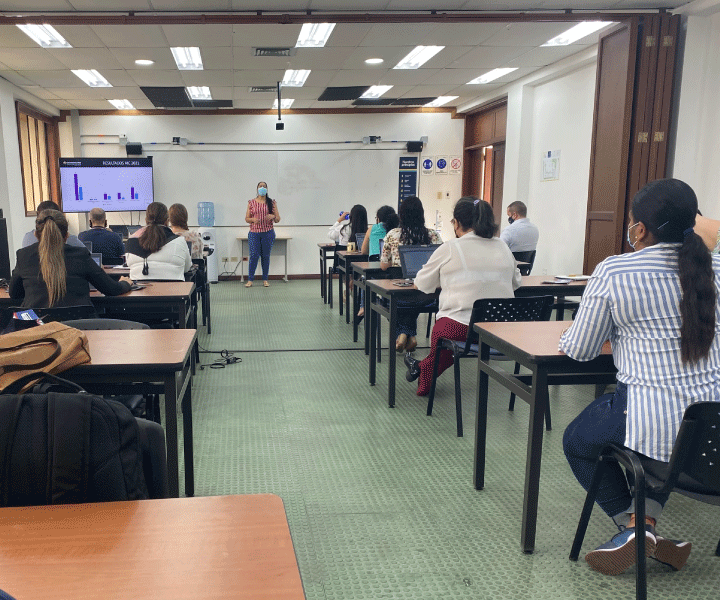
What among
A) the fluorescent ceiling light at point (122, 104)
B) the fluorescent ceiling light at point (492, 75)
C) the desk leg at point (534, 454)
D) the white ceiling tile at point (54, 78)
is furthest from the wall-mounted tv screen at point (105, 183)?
the desk leg at point (534, 454)

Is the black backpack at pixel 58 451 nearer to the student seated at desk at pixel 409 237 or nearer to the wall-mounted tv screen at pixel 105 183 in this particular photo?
the student seated at desk at pixel 409 237

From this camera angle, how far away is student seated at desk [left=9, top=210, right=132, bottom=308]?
3186 mm

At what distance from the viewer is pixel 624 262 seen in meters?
1.81

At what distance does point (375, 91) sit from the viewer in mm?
8797

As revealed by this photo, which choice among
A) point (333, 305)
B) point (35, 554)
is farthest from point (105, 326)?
point (333, 305)

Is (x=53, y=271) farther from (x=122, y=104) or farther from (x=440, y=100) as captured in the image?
(x=440, y=100)

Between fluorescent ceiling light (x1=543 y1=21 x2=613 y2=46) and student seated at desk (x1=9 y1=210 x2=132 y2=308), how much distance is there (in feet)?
15.7

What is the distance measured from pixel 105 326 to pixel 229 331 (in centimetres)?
344

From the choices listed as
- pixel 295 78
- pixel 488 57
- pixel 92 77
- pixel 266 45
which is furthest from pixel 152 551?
pixel 92 77

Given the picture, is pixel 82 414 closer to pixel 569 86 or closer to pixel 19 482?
pixel 19 482

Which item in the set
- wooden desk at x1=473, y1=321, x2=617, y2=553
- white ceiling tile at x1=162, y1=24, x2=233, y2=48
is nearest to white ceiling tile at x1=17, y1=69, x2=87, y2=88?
white ceiling tile at x1=162, y1=24, x2=233, y2=48

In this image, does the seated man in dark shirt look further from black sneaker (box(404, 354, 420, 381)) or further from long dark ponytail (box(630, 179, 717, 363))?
long dark ponytail (box(630, 179, 717, 363))

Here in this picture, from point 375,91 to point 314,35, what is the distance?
3.04m

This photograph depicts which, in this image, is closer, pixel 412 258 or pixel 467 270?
pixel 467 270
